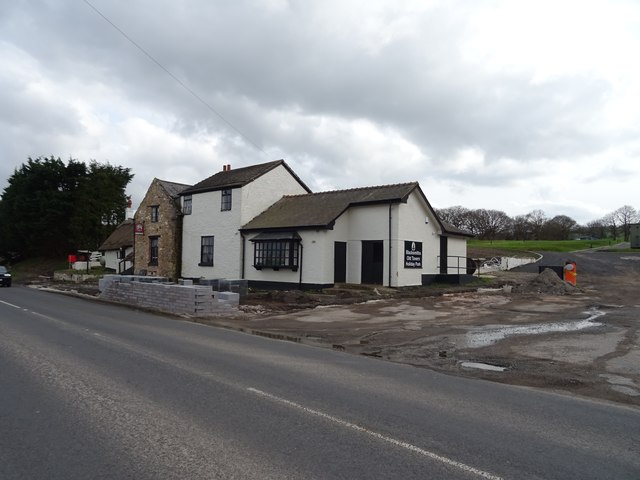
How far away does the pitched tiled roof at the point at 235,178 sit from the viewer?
28.2m

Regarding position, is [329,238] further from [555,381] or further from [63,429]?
[63,429]

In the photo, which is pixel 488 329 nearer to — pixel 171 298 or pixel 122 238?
pixel 171 298

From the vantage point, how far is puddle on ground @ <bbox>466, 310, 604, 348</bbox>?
36.7 feet

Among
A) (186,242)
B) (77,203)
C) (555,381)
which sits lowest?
(555,381)

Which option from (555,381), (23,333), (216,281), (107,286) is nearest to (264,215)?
(216,281)

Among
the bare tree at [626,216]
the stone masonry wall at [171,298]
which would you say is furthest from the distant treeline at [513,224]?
the stone masonry wall at [171,298]

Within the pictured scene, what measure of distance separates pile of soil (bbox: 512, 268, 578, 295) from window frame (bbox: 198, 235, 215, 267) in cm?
1742

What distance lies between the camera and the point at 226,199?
28734 millimetres

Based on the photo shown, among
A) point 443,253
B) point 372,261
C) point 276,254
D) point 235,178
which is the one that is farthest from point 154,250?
point 443,253

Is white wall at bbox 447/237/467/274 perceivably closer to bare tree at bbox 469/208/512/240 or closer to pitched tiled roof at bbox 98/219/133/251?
pitched tiled roof at bbox 98/219/133/251

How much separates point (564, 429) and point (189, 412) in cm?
423

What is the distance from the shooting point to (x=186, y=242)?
3106 centimetres

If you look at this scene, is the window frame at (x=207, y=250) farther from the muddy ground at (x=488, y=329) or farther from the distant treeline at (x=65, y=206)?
the distant treeline at (x=65, y=206)

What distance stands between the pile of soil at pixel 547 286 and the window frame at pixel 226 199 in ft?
54.5
